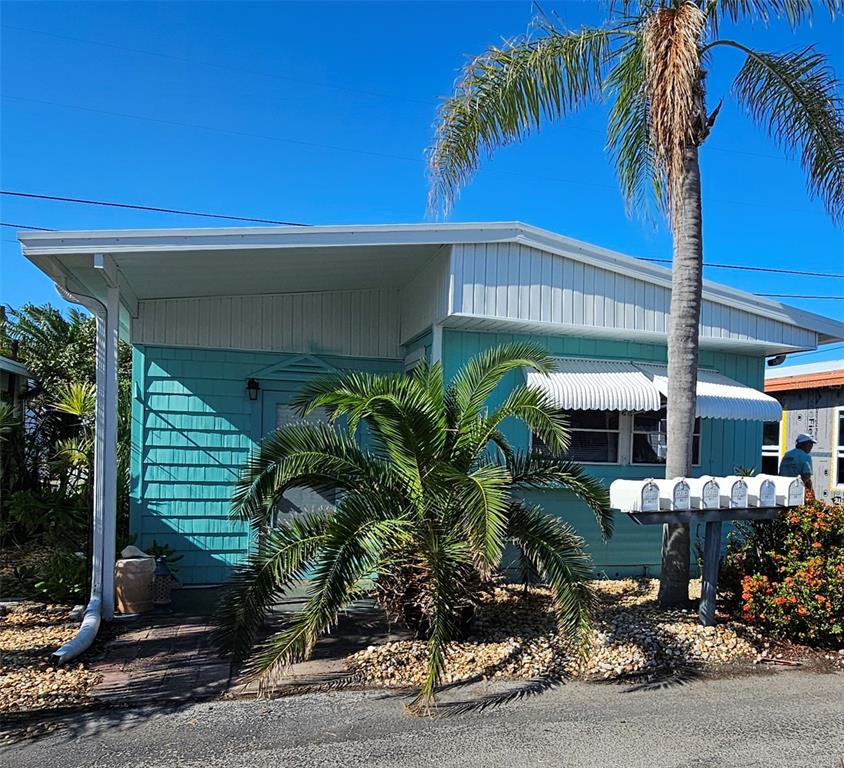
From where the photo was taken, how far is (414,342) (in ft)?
26.9

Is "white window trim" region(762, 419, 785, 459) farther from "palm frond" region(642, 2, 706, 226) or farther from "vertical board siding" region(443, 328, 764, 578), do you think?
"palm frond" region(642, 2, 706, 226)

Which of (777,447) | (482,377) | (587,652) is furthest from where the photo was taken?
(777,447)

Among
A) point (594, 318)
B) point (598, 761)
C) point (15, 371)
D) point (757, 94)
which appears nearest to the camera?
point (598, 761)

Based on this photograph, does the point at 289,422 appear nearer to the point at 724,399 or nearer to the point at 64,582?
the point at 64,582

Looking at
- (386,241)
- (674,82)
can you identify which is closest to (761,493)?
(674,82)

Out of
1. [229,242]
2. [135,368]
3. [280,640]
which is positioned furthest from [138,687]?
[135,368]

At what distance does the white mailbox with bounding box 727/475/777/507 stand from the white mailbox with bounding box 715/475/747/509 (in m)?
0.07

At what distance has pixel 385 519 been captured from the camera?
5.20m

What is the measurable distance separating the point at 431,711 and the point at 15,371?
967cm

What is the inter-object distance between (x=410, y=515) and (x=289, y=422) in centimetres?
329

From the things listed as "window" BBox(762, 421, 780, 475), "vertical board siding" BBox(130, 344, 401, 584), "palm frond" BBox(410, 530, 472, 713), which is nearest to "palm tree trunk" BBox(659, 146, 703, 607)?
"palm frond" BBox(410, 530, 472, 713)

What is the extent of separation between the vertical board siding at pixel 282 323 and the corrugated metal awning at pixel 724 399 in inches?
125

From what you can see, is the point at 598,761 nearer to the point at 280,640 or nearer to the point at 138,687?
the point at 280,640

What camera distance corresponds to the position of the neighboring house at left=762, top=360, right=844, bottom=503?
12266 mm
